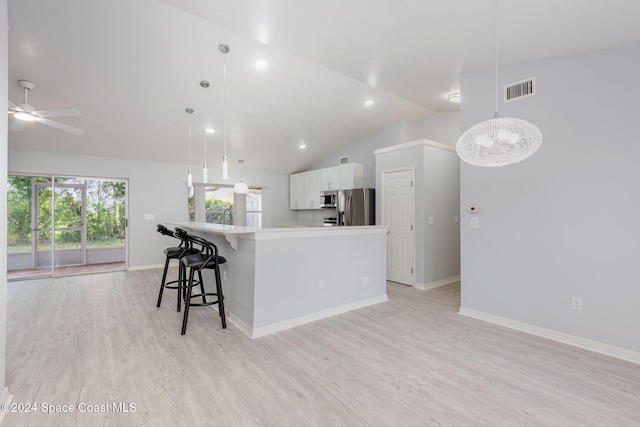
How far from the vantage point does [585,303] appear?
2.69m

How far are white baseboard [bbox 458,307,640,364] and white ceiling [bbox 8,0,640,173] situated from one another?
8.61 feet

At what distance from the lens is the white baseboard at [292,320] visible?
2902 mm

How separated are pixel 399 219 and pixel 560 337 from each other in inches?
107

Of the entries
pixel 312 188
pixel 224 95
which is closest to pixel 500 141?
pixel 224 95

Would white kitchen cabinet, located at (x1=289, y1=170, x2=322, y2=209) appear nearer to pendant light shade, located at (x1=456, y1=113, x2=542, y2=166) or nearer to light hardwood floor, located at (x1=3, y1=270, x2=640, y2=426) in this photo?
light hardwood floor, located at (x1=3, y1=270, x2=640, y2=426)

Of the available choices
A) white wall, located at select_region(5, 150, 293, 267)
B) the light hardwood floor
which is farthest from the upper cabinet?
the light hardwood floor

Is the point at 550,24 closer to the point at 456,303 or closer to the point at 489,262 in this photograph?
the point at 489,262

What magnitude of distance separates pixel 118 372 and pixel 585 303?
4.06m

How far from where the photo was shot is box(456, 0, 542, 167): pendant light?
1829 millimetres

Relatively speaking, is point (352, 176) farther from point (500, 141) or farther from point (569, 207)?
point (500, 141)

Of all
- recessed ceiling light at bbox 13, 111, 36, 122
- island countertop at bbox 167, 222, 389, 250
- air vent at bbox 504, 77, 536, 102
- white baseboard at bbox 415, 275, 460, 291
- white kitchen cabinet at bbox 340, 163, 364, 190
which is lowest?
white baseboard at bbox 415, 275, 460, 291

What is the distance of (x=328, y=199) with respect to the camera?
21.7 feet

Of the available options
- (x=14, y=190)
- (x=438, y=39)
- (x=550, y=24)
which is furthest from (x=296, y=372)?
(x=14, y=190)

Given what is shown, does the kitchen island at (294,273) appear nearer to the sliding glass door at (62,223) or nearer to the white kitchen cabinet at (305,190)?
the white kitchen cabinet at (305,190)
